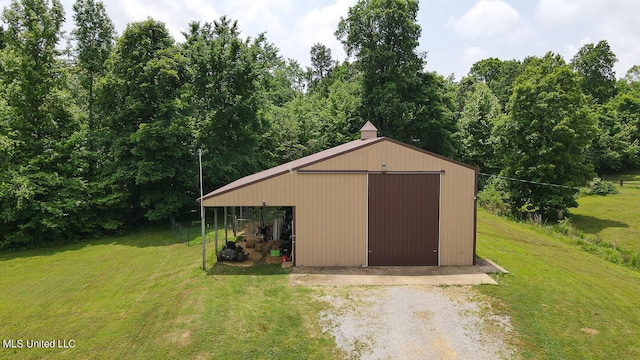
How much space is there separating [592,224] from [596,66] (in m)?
41.7

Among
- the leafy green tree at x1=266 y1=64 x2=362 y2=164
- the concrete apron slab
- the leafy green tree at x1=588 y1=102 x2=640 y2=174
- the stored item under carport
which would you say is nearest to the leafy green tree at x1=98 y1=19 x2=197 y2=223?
the leafy green tree at x1=266 y1=64 x2=362 y2=164

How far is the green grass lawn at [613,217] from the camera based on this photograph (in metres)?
22.6

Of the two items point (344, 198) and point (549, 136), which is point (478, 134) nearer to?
point (549, 136)

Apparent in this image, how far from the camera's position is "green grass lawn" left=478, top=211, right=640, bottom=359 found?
328 inches

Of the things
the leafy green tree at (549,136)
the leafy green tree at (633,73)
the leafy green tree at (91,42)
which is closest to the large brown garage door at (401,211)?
the leafy green tree at (549,136)

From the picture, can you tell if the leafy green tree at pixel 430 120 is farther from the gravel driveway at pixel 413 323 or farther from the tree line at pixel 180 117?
the gravel driveway at pixel 413 323

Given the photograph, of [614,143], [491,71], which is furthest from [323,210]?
[491,71]

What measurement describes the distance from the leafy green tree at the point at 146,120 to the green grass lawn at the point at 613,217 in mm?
24285

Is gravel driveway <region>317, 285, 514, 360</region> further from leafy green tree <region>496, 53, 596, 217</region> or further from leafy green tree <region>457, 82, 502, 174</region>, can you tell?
leafy green tree <region>457, 82, 502, 174</region>

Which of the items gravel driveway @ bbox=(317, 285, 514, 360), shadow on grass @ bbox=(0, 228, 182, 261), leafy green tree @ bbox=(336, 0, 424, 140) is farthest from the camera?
leafy green tree @ bbox=(336, 0, 424, 140)

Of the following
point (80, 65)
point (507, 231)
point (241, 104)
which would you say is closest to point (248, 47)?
point (241, 104)

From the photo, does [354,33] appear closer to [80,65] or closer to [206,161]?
[206,161]

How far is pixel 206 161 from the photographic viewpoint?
78.7ft

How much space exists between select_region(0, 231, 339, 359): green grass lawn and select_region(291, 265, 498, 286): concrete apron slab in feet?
2.68
